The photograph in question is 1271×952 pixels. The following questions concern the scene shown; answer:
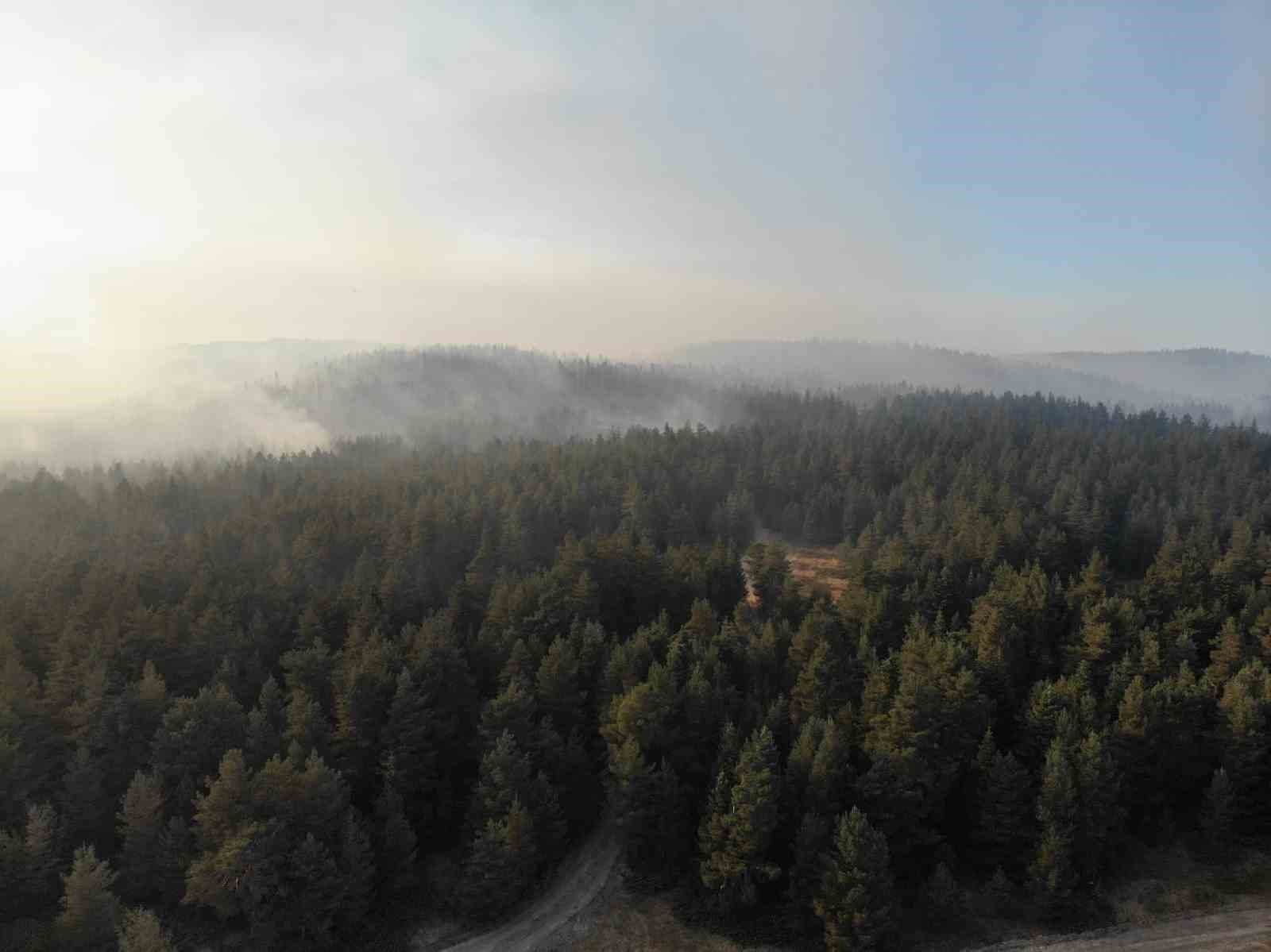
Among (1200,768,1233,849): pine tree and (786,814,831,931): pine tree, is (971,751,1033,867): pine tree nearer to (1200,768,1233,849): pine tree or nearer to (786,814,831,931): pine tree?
(786,814,831,931): pine tree

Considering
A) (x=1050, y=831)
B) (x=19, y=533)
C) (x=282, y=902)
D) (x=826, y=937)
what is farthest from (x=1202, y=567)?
(x=19, y=533)

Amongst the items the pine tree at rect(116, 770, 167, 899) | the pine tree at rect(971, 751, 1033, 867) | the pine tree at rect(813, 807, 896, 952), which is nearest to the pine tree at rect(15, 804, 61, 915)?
the pine tree at rect(116, 770, 167, 899)

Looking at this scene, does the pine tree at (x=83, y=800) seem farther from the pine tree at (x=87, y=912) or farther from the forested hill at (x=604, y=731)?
the pine tree at (x=87, y=912)

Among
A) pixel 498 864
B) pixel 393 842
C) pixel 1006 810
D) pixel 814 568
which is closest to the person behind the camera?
pixel 498 864

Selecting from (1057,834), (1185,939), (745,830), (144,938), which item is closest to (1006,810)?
(1057,834)

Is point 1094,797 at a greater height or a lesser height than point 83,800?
greater

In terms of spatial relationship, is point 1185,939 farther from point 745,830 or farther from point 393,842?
point 393,842
